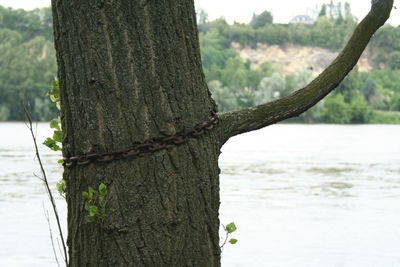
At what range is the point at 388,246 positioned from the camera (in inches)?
352

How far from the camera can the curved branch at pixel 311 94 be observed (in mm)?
2354

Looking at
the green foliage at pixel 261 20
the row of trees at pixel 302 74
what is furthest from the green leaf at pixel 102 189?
the green foliage at pixel 261 20

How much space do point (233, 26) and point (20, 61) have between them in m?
45.0

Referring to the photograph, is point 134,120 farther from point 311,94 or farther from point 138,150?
Result: point 311,94

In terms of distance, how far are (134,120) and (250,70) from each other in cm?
8604

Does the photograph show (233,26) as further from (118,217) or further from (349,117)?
(118,217)

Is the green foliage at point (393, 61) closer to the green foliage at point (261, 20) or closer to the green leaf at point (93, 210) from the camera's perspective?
the green foliage at point (261, 20)

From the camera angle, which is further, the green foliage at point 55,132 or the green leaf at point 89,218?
the green foliage at point 55,132

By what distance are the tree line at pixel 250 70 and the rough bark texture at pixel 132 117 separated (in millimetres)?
48712

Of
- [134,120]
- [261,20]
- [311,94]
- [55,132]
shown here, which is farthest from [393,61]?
[134,120]

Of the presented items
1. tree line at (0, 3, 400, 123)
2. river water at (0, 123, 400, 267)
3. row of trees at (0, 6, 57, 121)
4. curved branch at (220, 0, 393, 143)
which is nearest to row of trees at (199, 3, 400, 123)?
tree line at (0, 3, 400, 123)

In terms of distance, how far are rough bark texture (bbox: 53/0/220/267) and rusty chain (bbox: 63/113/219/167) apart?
1 cm

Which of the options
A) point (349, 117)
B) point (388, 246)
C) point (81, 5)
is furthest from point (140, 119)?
point (349, 117)

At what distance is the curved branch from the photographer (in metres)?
2.35
